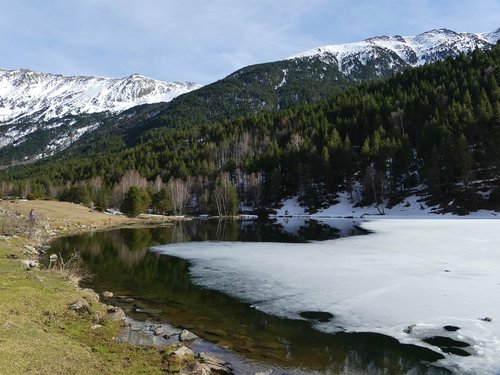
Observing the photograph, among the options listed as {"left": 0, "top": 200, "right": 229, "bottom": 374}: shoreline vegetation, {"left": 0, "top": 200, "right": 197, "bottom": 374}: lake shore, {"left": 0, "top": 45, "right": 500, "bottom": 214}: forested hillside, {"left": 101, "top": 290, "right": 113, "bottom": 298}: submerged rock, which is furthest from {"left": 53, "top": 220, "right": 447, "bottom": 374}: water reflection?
{"left": 0, "top": 45, "right": 500, "bottom": 214}: forested hillside

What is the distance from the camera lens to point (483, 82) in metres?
137

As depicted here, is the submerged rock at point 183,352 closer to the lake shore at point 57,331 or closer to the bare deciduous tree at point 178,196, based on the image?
the lake shore at point 57,331

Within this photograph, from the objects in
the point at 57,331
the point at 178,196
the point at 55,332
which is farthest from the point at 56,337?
the point at 178,196

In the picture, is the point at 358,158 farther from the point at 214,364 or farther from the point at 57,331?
the point at 57,331

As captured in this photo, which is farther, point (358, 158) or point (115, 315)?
point (358, 158)

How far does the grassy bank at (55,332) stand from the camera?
37.8 feet

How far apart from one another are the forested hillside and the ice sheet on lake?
5784cm

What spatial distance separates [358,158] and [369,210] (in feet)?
91.4

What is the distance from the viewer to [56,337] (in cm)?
1405

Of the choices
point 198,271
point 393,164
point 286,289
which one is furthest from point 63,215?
point 393,164

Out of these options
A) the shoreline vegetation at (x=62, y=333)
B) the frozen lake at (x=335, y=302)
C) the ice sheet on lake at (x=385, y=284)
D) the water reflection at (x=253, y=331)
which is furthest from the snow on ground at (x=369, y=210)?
the shoreline vegetation at (x=62, y=333)

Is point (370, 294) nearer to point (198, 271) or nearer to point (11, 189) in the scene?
point (198, 271)

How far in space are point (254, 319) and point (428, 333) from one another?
7535 mm

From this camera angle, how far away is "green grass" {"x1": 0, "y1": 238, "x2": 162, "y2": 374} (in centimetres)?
1145
